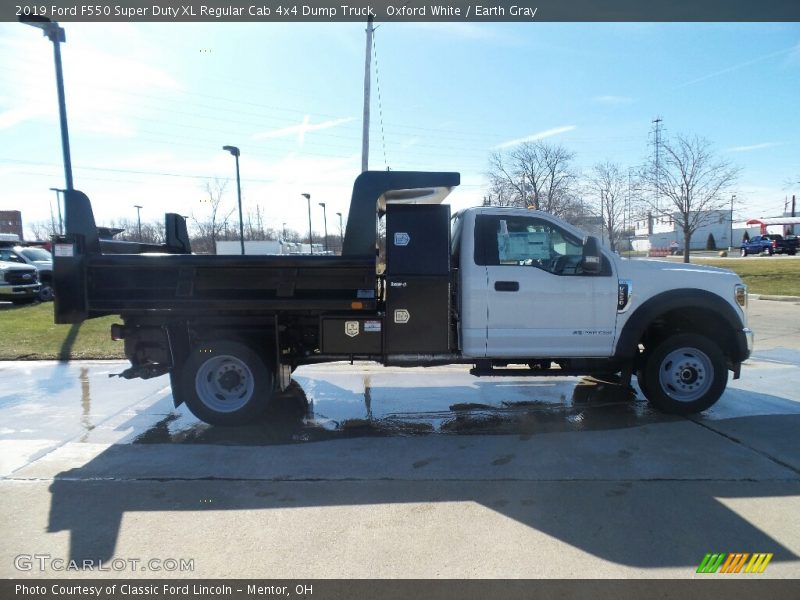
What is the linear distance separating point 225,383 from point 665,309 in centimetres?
486

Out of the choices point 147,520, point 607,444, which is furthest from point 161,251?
point 607,444

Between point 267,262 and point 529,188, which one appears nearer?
point 267,262

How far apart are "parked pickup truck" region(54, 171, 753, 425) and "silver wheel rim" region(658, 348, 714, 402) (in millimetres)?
14

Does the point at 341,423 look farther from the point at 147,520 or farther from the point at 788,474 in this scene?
the point at 788,474

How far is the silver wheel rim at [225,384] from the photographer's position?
18.5 ft

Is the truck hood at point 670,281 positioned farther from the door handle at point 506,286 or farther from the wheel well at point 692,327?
the door handle at point 506,286

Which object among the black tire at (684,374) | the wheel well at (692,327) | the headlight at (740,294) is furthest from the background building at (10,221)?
the headlight at (740,294)

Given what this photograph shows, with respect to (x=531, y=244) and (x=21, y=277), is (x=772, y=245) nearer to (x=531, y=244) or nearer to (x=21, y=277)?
(x=531, y=244)

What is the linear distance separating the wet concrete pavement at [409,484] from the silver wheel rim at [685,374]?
12.7 inches

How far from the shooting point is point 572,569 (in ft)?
9.87

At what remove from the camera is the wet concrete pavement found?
10.5 feet

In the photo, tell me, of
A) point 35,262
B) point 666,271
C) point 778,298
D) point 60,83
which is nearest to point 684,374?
point 666,271
